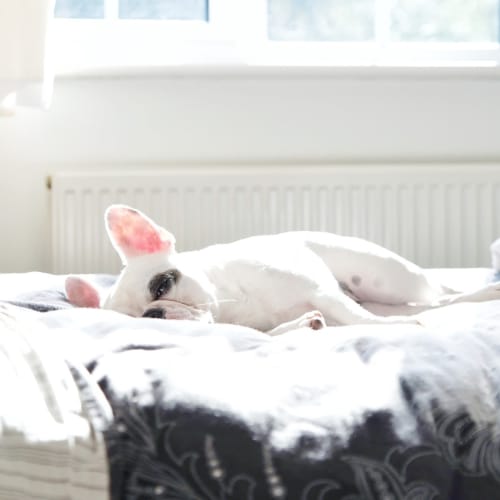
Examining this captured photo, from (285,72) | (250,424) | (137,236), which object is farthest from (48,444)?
(285,72)

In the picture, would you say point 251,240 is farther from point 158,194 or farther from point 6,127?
point 6,127

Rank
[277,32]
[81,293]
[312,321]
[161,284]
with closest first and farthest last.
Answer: [312,321] → [161,284] → [81,293] → [277,32]

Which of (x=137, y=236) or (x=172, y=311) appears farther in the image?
(x=137, y=236)

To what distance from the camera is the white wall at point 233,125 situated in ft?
8.93

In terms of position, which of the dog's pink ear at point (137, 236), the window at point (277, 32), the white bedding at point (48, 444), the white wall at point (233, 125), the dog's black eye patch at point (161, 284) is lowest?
the white bedding at point (48, 444)

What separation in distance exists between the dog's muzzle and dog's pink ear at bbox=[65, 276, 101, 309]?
0.18 meters

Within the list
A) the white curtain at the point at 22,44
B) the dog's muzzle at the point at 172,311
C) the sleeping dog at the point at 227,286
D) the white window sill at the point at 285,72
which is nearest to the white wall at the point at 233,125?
the white window sill at the point at 285,72

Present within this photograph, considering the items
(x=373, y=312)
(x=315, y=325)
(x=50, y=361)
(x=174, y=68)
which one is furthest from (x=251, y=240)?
(x=174, y=68)

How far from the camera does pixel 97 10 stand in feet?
9.39

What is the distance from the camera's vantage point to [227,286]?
1.69 metres

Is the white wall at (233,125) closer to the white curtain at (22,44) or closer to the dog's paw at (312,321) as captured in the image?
the white curtain at (22,44)

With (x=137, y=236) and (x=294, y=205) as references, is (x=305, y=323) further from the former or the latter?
(x=294, y=205)

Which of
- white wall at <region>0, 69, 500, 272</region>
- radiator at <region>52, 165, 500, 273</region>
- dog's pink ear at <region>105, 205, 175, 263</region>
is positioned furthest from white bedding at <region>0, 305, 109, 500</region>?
white wall at <region>0, 69, 500, 272</region>

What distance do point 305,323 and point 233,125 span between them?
1.36 meters
